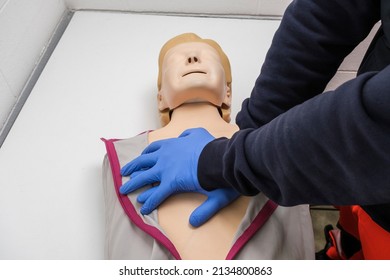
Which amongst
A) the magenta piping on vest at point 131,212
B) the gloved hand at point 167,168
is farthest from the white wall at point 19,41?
the gloved hand at point 167,168

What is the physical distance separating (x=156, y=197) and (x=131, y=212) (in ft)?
0.24

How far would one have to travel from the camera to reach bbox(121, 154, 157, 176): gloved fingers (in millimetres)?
928

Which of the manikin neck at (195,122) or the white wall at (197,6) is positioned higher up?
the white wall at (197,6)

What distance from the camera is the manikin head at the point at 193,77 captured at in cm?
108

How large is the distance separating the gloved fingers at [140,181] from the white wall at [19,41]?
63 centimetres

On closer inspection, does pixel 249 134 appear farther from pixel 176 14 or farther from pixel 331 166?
pixel 176 14

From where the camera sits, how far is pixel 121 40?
5.14ft

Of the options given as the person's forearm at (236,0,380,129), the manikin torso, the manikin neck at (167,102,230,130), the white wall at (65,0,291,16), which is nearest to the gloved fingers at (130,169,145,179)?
the manikin torso

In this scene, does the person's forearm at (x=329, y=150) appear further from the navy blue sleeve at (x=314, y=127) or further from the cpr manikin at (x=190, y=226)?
the cpr manikin at (x=190, y=226)

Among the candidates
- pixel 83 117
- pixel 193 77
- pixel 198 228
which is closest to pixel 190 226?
pixel 198 228

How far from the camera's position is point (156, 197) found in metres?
0.85

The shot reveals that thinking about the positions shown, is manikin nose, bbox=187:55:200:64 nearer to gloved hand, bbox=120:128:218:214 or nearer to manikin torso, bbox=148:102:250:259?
gloved hand, bbox=120:128:218:214

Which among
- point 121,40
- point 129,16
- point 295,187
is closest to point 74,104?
point 121,40

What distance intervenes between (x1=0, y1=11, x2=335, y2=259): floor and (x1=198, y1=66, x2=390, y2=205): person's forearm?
585mm
